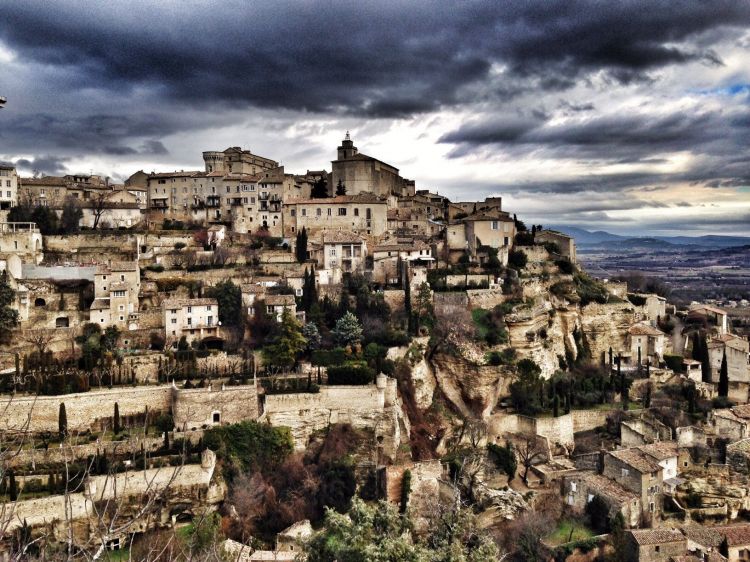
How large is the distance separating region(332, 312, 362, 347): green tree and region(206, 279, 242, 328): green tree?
5.96 m

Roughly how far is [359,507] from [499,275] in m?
28.0

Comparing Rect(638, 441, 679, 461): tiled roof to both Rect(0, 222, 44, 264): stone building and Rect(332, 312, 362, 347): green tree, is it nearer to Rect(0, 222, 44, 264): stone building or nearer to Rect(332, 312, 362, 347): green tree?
Rect(332, 312, 362, 347): green tree

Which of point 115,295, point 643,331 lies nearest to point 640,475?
point 643,331

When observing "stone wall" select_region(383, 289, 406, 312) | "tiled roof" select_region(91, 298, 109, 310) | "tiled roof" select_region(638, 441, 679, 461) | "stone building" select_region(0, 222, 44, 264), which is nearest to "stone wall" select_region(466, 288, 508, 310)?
"stone wall" select_region(383, 289, 406, 312)

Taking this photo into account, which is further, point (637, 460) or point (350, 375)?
point (350, 375)

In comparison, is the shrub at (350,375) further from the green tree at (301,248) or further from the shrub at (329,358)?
the green tree at (301,248)

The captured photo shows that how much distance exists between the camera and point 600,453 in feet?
108

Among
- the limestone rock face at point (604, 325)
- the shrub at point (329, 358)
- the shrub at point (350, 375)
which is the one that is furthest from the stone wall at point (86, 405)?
the limestone rock face at point (604, 325)

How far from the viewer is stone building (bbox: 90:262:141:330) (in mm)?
37781

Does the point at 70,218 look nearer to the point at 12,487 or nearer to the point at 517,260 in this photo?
the point at 12,487

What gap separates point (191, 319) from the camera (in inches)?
1505

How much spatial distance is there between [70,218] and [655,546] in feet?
142

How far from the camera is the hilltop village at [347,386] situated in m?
26.8

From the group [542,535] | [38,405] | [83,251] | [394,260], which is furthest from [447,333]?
[83,251]
